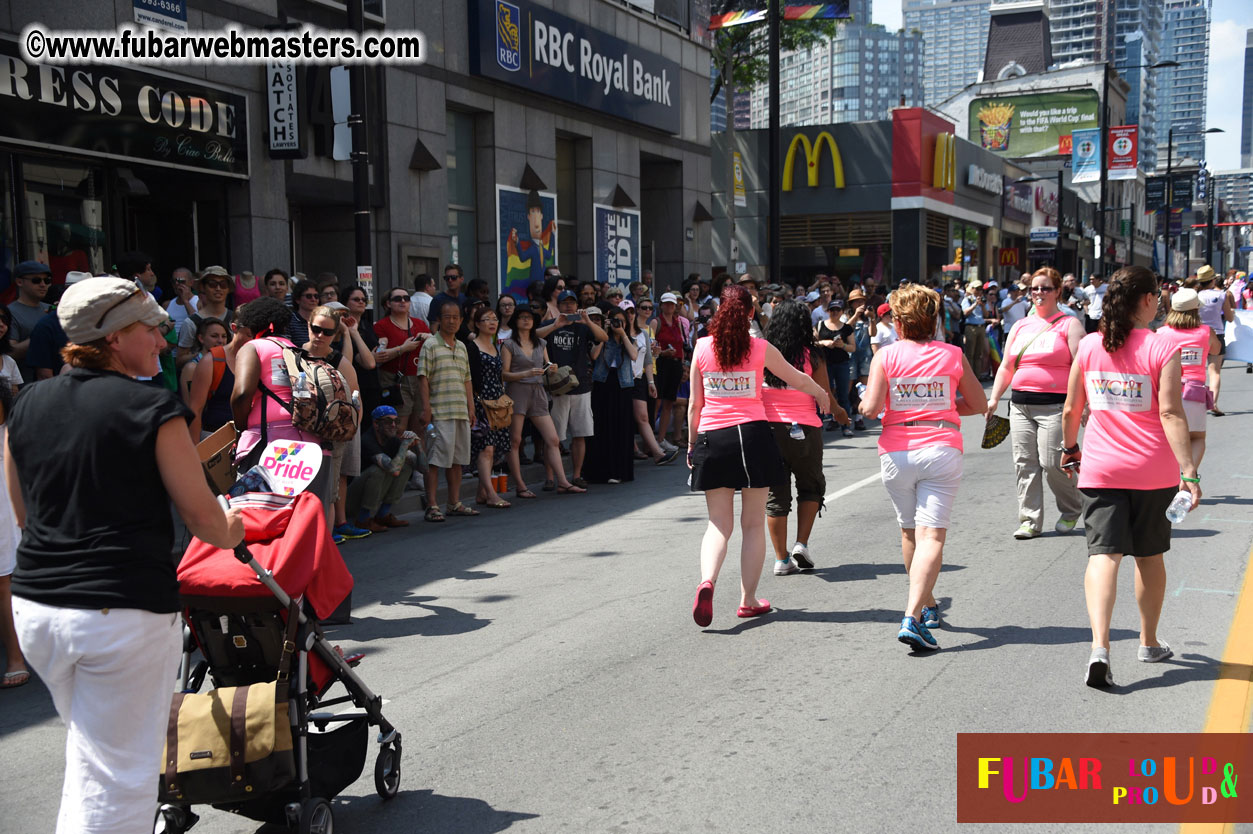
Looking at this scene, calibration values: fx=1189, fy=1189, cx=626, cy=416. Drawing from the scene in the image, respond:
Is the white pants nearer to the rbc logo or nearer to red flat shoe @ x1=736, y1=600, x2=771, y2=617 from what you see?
red flat shoe @ x1=736, y1=600, x2=771, y2=617

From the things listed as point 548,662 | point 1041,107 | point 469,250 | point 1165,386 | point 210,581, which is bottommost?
point 548,662

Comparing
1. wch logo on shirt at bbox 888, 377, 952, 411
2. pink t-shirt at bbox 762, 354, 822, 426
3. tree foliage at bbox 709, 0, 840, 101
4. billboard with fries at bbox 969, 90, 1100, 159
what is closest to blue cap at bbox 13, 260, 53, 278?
pink t-shirt at bbox 762, 354, 822, 426

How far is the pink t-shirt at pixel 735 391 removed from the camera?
22.4ft

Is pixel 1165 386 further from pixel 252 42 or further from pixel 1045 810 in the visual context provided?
pixel 252 42

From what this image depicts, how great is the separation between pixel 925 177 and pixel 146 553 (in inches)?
1574

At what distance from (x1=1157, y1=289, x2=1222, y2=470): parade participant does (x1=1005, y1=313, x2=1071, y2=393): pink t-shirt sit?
957mm

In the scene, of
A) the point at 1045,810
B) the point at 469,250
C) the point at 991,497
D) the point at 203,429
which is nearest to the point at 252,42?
the point at 469,250

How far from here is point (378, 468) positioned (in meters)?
9.93

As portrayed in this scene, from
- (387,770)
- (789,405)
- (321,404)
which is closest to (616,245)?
(789,405)

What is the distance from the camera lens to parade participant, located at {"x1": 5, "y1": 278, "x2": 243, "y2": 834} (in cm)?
320

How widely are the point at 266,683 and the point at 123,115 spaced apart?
11.3 meters

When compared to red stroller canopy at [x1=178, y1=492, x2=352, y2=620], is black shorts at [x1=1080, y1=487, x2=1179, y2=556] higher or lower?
lower

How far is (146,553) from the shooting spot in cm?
329

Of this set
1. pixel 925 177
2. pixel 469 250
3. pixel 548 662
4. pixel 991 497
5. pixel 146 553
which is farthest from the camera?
pixel 925 177
